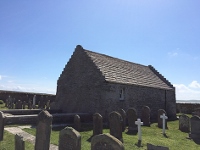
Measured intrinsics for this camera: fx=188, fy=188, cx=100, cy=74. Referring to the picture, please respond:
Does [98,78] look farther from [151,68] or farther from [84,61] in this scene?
[151,68]

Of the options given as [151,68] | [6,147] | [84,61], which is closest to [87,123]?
[84,61]

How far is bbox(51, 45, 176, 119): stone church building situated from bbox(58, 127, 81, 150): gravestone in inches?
362

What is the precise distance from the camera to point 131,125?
13086mm

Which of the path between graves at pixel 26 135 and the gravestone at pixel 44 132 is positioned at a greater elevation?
the gravestone at pixel 44 132

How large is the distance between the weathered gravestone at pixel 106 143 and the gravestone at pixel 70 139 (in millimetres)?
677

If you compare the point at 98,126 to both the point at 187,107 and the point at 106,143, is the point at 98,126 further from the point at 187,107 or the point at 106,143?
the point at 187,107

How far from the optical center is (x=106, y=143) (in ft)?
16.9

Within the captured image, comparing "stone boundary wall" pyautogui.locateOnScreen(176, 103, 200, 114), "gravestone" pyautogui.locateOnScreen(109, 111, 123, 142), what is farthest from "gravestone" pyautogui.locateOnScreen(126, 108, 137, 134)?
"stone boundary wall" pyautogui.locateOnScreen(176, 103, 200, 114)

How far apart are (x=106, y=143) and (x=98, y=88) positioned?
36.5ft

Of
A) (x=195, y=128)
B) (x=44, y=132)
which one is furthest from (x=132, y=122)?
(x=44, y=132)

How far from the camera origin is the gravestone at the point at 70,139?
19.5 ft

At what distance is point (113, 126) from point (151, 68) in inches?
820

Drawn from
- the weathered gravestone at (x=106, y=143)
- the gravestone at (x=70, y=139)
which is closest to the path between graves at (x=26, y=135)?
the gravestone at (x=70, y=139)

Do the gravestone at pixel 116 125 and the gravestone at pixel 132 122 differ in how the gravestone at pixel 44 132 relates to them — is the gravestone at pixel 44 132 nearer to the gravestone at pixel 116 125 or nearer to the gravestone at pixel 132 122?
the gravestone at pixel 116 125
